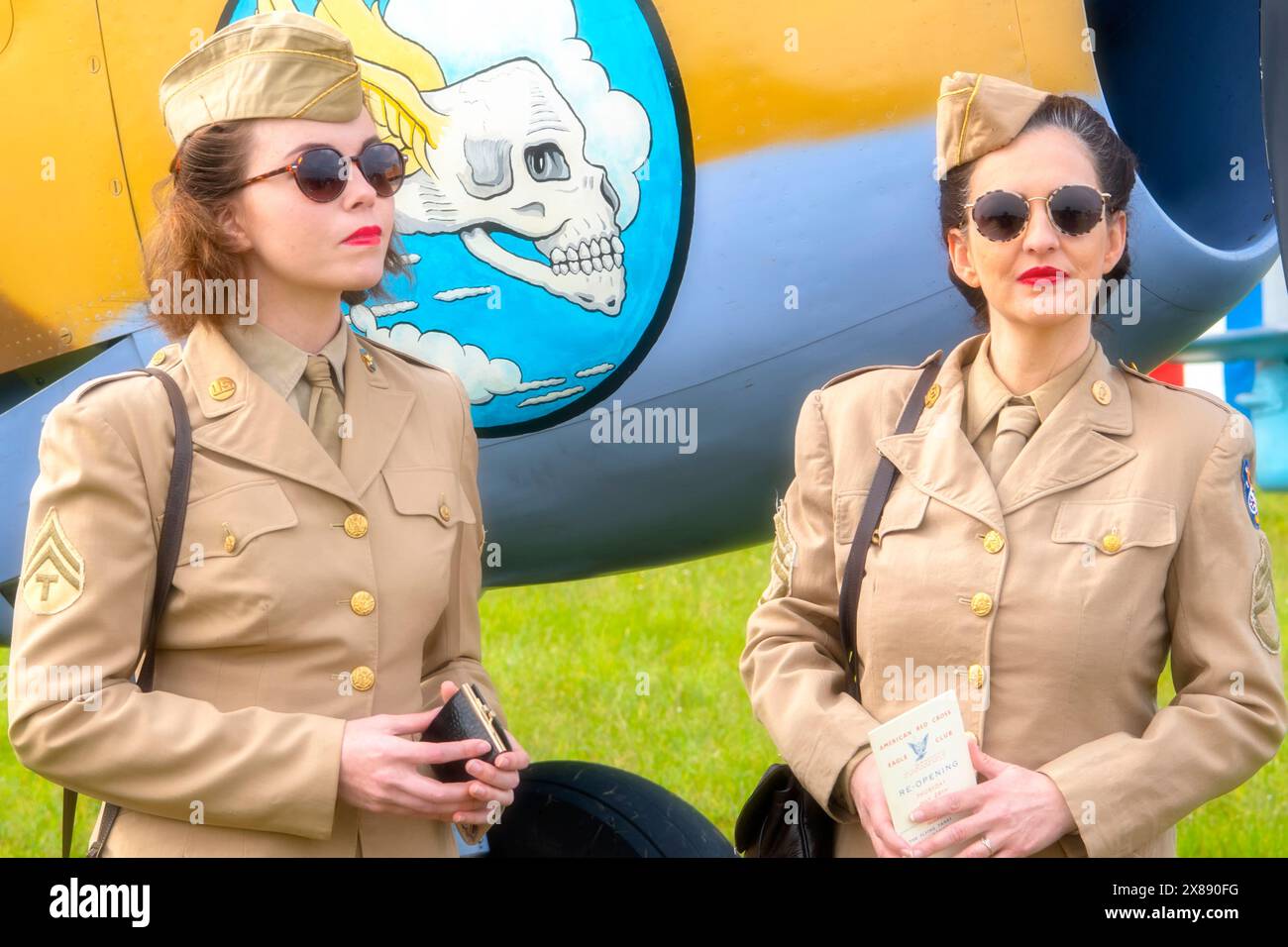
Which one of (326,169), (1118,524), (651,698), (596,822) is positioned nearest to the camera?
(1118,524)

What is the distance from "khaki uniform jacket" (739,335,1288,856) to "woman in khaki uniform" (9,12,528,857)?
576 mm

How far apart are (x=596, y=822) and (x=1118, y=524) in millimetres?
1955

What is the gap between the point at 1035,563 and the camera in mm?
2420

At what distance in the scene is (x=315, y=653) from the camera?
7.95 feet

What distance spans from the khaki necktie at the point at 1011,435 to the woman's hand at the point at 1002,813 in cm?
46

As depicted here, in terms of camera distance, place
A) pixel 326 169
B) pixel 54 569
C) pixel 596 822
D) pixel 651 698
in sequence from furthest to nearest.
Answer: pixel 651 698 → pixel 596 822 → pixel 326 169 → pixel 54 569

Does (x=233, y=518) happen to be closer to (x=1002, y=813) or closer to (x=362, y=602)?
(x=362, y=602)

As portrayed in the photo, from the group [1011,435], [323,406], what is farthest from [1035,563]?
[323,406]

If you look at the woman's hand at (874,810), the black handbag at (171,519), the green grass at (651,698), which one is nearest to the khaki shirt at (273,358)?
the black handbag at (171,519)

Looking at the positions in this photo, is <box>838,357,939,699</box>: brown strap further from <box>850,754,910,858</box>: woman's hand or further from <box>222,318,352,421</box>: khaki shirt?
<box>222,318,352,421</box>: khaki shirt

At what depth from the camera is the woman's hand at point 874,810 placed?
7.77 feet

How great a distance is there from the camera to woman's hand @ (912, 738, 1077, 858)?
90.6 inches
